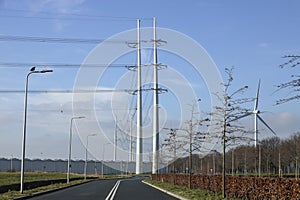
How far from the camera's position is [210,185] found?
36938 mm

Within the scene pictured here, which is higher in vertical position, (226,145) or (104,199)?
(226,145)

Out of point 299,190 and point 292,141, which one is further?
point 292,141

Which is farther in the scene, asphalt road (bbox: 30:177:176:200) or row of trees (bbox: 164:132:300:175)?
row of trees (bbox: 164:132:300:175)

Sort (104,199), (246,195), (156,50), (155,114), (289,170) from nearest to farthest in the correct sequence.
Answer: (246,195), (104,199), (155,114), (156,50), (289,170)

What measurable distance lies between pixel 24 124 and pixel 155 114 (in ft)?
99.3

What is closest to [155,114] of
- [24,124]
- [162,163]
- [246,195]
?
[162,163]

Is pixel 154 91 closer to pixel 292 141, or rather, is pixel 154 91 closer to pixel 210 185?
pixel 292 141

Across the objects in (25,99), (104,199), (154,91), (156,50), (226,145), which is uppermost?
(156,50)

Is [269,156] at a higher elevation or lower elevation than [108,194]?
higher

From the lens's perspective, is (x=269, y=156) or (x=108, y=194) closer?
(x=108, y=194)

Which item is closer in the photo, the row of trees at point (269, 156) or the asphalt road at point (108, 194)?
the asphalt road at point (108, 194)

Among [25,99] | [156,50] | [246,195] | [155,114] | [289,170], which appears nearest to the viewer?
[246,195]

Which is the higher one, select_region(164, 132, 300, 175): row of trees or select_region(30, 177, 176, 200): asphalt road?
select_region(164, 132, 300, 175): row of trees

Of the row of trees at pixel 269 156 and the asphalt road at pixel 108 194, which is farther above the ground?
the row of trees at pixel 269 156
